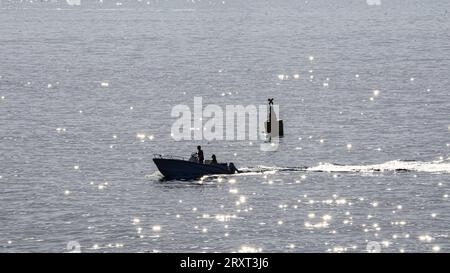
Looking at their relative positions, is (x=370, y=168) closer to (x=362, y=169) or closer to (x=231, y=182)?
(x=362, y=169)

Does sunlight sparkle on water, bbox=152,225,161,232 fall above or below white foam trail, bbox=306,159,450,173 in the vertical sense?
below

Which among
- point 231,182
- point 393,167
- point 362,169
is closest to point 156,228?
point 231,182

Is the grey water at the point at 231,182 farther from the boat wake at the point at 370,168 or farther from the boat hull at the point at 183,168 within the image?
the boat hull at the point at 183,168

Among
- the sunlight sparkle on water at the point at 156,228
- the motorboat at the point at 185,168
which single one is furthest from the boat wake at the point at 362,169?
the sunlight sparkle on water at the point at 156,228

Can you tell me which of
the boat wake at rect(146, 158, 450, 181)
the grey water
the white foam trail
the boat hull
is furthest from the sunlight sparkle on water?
the white foam trail

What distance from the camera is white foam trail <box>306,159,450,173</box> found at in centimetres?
9088

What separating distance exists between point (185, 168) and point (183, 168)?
196mm

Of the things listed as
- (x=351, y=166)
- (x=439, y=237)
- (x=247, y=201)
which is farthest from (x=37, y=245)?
(x=351, y=166)

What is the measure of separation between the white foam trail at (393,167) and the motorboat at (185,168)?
36.1ft

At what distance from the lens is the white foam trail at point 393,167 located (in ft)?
298

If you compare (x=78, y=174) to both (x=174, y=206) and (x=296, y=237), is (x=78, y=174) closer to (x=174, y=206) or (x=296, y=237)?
(x=174, y=206)

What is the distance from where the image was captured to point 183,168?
278ft

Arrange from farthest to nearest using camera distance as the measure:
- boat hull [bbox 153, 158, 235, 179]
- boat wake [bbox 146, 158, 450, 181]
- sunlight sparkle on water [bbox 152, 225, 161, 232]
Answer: boat wake [bbox 146, 158, 450, 181], boat hull [bbox 153, 158, 235, 179], sunlight sparkle on water [bbox 152, 225, 161, 232]

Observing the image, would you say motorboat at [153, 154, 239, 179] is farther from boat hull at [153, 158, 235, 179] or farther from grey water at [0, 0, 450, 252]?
grey water at [0, 0, 450, 252]
